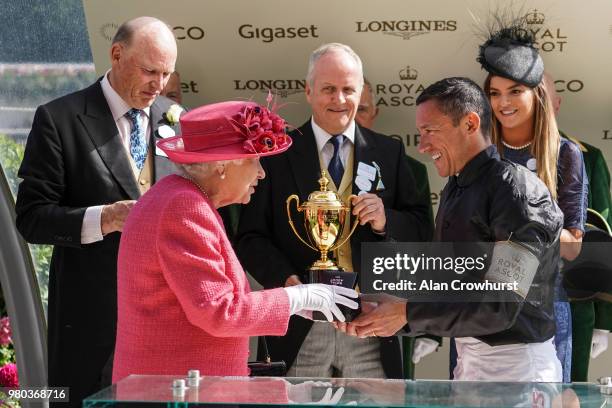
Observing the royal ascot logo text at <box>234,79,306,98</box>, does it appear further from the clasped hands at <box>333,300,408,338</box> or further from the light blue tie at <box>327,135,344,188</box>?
the clasped hands at <box>333,300,408,338</box>

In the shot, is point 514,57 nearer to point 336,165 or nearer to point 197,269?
point 336,165

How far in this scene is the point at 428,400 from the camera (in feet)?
9.91

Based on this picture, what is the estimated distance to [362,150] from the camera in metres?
5.61

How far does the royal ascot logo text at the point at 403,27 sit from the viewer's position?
6.48 m

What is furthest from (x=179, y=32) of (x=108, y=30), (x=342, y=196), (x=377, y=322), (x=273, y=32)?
(x=377, y=322)

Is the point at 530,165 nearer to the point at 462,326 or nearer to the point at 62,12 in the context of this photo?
the point at 462,326

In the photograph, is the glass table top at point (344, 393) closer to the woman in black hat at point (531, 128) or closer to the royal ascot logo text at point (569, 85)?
the woman in black hat at point (531, 128)

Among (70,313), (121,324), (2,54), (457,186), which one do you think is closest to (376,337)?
(457,186)

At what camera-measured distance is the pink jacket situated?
3613 mm

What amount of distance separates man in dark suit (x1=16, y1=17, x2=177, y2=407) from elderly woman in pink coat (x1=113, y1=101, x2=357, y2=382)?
4.51 feet

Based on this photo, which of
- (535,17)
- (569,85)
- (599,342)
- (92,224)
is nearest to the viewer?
(92,224)

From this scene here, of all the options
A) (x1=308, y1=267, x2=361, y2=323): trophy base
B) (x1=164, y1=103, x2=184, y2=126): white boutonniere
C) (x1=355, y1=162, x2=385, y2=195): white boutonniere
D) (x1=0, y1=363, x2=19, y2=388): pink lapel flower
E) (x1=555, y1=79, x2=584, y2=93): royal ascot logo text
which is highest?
(x1=555, y1=79, x2=584, y2=93): royal ascot logo text

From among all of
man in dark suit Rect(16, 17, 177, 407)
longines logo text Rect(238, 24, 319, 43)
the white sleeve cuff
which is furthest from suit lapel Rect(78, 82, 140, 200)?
longines logo text Rect(238, 24, 319, 43)

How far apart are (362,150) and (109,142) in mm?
1198
